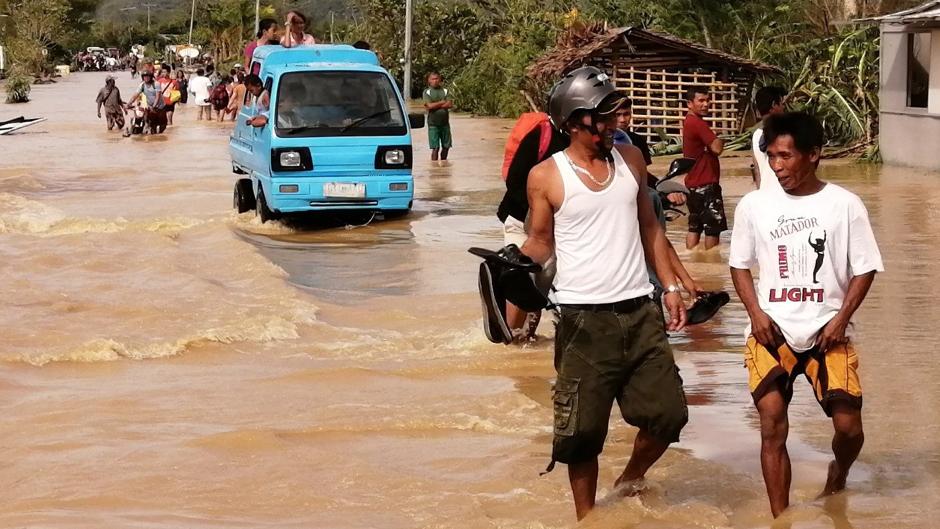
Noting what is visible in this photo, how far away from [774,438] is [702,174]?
7.47 meters

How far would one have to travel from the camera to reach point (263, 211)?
658 inches

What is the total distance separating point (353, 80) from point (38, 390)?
8.28 metres

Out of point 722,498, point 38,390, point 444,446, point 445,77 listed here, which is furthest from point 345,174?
point 445,77

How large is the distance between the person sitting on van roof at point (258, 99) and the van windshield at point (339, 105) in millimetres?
177

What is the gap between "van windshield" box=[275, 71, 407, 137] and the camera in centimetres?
1619

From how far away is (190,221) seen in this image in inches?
690

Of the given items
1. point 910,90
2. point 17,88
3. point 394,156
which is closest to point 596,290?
point 394,156

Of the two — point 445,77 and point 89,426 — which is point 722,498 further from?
point 445,77

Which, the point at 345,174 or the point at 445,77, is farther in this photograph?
the point at 445,77

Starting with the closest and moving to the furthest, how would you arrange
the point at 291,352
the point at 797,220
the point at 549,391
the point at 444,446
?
the point at 797,220 → the point at 444,446 → the point at 549,391 → the point at 291,352

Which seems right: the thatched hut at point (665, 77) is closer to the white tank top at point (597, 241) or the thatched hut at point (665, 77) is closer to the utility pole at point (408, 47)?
the utility pole at point (408, 47)

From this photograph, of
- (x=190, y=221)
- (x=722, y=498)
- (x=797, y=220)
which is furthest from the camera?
(x=190, y=221)

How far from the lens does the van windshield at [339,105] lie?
53.1 ft

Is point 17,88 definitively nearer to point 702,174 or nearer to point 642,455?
point 702,174
